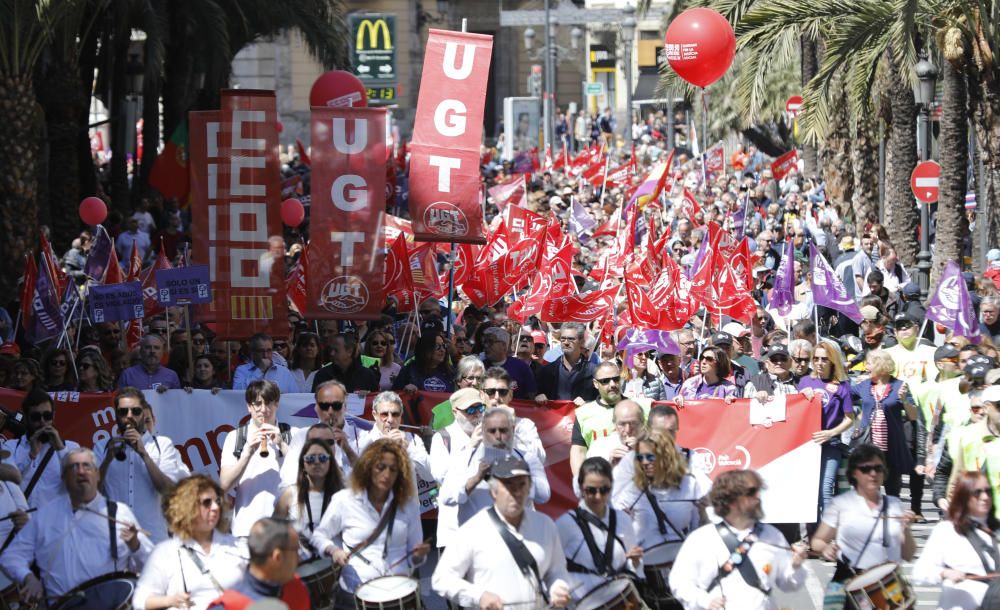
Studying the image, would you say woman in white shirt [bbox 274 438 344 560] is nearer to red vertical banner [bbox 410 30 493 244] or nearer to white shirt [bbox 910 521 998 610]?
white shirt [bbox 910 521 998 610]

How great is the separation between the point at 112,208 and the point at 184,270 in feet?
53.4

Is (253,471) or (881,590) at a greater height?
(253,471)

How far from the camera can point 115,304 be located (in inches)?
535

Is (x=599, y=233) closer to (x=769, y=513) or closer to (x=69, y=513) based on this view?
(x=769, y=513)

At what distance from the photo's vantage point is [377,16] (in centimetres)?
4394

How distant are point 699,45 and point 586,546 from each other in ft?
30.7

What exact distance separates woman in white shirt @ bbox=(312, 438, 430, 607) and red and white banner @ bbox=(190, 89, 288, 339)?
4.99m

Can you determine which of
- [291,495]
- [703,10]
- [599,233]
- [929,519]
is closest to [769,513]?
[929,519]

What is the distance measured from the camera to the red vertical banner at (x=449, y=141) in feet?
43.8

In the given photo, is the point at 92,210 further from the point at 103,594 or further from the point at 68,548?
the point at 103,594

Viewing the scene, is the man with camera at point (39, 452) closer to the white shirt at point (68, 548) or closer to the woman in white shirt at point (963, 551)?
the white shirt at point (68, 548)

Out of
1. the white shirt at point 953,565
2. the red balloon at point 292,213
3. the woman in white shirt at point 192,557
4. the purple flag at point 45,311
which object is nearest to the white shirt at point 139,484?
the woman in white shirt at point 192,557

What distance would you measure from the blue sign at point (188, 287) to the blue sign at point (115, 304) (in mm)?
518

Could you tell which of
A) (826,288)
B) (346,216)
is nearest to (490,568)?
(346,216)
